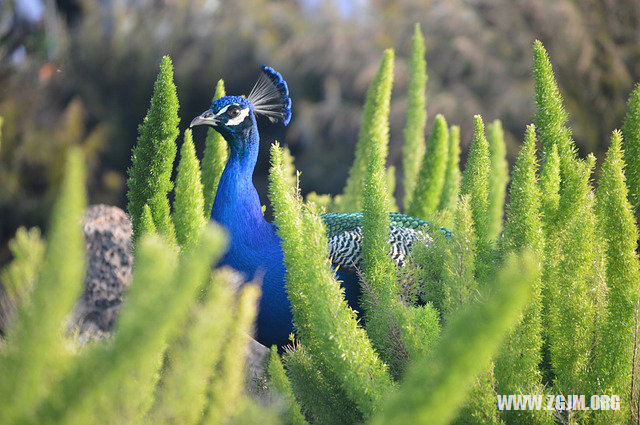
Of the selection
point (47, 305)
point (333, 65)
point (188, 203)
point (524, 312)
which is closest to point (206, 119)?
point (188, 203)

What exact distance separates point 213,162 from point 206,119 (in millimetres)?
143

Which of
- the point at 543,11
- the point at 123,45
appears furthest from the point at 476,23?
the point at 123,45

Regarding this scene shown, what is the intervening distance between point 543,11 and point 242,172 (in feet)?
16.0

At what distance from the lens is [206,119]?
5.51 ft

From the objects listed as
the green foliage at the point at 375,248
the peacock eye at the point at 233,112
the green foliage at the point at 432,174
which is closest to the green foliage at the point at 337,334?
the green foliage at the point at 375,248

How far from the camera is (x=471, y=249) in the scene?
43.9 inches

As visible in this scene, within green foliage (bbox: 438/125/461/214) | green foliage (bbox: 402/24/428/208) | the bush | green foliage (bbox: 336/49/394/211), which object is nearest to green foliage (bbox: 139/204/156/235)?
the bush

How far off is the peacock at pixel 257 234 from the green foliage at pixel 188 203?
30 centimetres

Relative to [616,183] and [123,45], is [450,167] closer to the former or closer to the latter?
[616,183]

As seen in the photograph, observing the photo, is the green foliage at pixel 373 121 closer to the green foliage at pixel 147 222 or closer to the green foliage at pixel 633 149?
the green foliage at pixel 633 149

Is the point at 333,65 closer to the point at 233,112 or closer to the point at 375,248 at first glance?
the point at 233,112

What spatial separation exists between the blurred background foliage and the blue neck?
A: 3306 millimetres

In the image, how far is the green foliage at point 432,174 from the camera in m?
2.06

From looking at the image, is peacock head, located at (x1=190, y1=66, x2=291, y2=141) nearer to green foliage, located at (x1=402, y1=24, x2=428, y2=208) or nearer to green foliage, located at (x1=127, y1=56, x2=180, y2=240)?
green foliage, located at (x1=127, y1=56, x2=180, y2=240)
